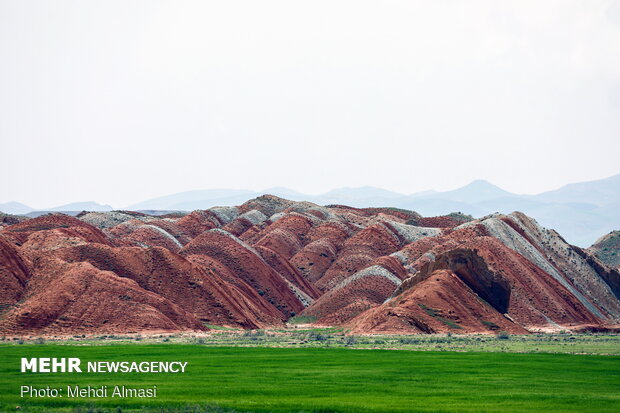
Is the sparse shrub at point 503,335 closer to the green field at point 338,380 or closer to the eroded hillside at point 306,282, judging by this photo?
the eroded hillside at point 306,282

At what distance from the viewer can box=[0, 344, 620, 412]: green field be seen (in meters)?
37.6

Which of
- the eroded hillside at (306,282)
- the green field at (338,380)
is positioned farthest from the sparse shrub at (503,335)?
the green field at (338,380)

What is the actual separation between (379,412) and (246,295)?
70.3m

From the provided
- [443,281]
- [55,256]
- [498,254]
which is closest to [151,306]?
[55,256]

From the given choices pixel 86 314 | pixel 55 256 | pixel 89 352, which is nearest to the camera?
pixel 89 352

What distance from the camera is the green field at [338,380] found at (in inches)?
1481

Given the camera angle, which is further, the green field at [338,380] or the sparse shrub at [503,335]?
the sparse shrub at [503,335]

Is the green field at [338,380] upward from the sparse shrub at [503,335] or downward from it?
upward

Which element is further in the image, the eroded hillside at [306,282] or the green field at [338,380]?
the eroded hillside at [306,282]

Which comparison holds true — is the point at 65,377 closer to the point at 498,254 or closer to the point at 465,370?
the point at 465,370

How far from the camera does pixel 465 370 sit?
5184 cm

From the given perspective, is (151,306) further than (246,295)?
No

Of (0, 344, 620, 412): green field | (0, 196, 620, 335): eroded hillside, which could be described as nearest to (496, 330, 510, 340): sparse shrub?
(0, 196, 620, 335): eroded hillside

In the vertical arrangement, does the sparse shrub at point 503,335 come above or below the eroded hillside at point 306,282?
below
